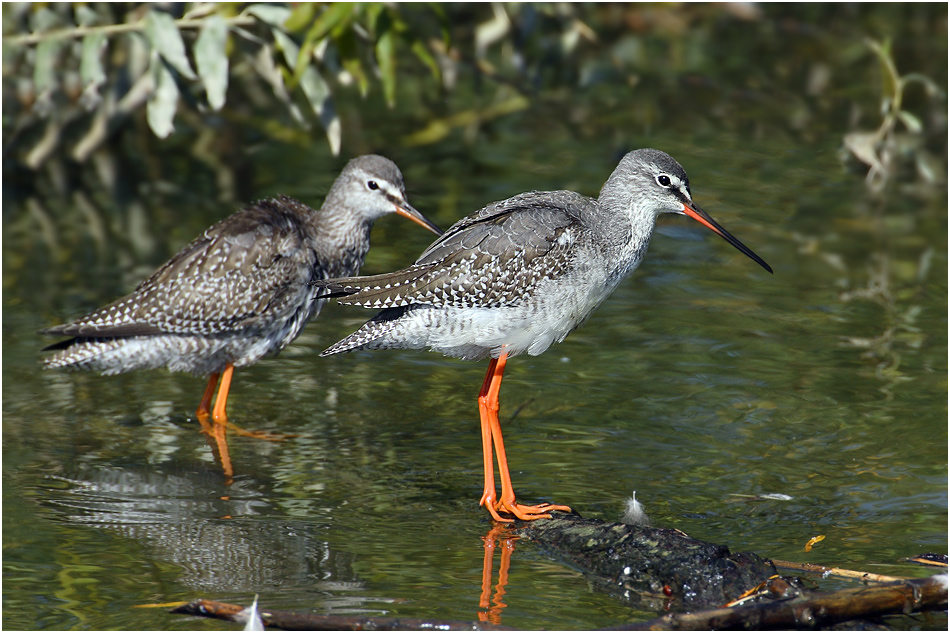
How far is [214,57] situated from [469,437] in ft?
12.8

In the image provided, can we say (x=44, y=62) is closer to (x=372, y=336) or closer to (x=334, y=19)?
(x=334, y=19)

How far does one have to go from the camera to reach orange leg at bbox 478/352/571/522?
6.95m

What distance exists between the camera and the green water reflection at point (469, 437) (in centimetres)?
628

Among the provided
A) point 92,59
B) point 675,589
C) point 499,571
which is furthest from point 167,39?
point 675,589

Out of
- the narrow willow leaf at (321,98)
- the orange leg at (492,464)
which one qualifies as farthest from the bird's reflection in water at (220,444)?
the narrow willow leaf at (321,98)

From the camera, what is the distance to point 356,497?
283 inches

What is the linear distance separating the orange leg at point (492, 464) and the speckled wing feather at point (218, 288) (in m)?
1.72

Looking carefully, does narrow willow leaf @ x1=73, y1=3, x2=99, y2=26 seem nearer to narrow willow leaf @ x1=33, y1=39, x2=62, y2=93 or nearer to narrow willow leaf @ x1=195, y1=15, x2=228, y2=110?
narrow willow leaf @ x1=33, y1=39, x2=62, y2=93

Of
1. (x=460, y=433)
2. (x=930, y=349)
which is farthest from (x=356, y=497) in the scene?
(x=930, y=349)

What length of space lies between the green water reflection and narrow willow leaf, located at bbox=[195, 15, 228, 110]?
2.02 meters

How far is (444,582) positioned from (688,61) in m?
12.6

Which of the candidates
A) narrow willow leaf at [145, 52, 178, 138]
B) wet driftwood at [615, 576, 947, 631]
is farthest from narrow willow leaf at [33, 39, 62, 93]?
wet driftwood at [615, 576, 947, 631]

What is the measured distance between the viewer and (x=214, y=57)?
9648mm

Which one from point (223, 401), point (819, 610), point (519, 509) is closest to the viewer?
point (819, 610)
